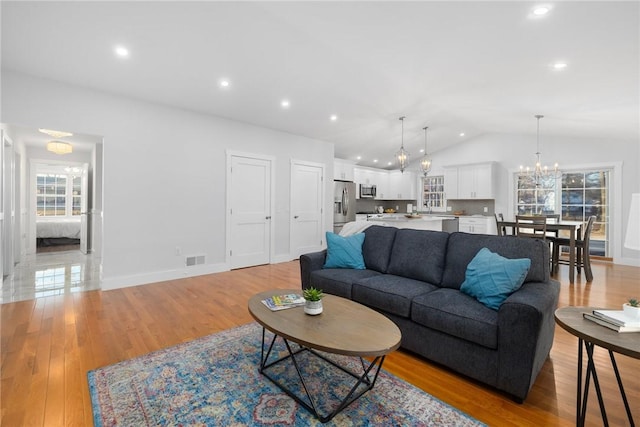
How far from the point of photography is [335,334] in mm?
1747

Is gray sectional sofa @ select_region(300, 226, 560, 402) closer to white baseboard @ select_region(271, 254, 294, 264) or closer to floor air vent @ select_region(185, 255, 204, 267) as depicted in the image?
floor air vent @ select_region(185, 255, 204, 267)

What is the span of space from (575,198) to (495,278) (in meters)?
6.25

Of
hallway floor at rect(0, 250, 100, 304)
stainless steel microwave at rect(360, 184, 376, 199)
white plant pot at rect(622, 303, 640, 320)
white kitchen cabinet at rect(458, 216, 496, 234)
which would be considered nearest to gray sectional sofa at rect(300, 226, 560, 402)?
white plant pot at rect(622, 303, 640, 320)

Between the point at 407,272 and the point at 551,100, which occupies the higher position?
the point at 551,100

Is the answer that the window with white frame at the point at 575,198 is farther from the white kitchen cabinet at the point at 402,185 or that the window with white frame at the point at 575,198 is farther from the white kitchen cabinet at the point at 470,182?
the white kitchen cabinet at the point at 402,185

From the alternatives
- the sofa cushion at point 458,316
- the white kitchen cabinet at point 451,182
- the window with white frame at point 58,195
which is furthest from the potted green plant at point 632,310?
the window with white frame at point 58,195

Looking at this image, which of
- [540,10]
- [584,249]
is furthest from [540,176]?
[540,10]

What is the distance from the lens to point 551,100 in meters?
4.44

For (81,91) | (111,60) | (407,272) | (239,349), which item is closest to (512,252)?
(407,272)

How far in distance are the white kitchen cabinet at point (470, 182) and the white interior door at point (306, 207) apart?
370cm

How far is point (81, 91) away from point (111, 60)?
92 cm

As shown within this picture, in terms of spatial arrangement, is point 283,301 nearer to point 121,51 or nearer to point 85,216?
point 121,51

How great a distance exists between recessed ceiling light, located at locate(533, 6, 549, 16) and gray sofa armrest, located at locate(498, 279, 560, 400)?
7.32 ft

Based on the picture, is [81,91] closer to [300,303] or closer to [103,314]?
[103,314]
